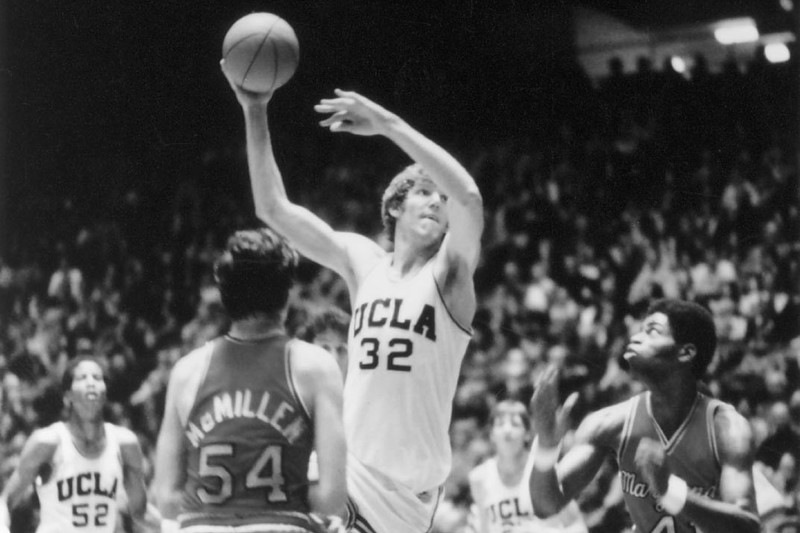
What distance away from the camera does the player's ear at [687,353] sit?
4.27 meters

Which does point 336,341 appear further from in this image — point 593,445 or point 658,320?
point 658,320

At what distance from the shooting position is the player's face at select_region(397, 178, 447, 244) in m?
4.45

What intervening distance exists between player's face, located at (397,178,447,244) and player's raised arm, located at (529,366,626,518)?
90 cm

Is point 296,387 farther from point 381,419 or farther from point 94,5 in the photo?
point 94,5

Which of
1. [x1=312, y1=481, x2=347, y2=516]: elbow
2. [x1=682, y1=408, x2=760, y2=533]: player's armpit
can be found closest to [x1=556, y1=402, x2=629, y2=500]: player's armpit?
[x1=682, y1=408, x2=760, y2=533]: player's armpit

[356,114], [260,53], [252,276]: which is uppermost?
[260,53]

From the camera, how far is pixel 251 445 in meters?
2.89

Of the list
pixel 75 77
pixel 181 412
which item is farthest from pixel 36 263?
pixel 181 412

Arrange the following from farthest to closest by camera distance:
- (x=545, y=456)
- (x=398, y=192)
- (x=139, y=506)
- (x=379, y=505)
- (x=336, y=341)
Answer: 1. (x=336, y=341)
2. (x=139, y=506)
3. (x=398, y=192)
4. (x=379, y=505)
5. (x=545, y=456)

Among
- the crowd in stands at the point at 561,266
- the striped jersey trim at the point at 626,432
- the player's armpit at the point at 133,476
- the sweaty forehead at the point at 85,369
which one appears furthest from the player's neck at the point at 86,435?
the striped jersey trim at the point at 626,432

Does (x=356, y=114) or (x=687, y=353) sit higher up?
(x=356, y=114)

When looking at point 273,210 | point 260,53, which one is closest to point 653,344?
point 273,210

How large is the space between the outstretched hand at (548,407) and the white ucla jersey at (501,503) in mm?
4062

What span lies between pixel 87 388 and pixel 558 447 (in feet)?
13.5
